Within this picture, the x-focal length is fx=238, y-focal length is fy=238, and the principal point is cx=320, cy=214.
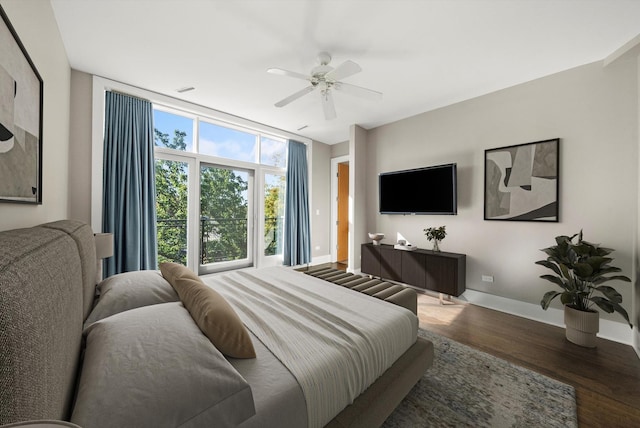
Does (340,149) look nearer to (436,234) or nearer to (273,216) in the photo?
(273,216)

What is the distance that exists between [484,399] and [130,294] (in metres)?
2.34

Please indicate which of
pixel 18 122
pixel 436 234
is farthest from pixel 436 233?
pixel 18 122

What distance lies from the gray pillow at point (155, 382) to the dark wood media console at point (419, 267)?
10.0ft

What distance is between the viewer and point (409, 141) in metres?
4.07

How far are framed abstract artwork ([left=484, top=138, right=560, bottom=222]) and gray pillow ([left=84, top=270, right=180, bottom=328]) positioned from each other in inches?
144

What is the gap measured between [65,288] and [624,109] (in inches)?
169

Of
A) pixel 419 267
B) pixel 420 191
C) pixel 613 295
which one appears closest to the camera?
pixel 613 295

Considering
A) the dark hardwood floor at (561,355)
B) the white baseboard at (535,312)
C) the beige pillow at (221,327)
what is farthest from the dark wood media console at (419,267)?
the beige pillow at (221,327)

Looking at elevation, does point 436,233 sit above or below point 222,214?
below

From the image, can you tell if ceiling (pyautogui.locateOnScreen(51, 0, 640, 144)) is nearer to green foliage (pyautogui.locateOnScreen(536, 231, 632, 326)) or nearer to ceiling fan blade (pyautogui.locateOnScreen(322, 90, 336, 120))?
ceiling fan blade (pyautogui.locateOnScreen(322, 90, 336, 120))

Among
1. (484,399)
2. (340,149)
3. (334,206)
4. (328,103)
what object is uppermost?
(340,149)

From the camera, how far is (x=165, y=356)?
2.60 ft

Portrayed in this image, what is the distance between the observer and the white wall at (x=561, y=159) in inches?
92.9

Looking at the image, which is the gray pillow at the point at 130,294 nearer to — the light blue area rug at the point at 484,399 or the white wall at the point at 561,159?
the light blue area rug at the point at 484,399
